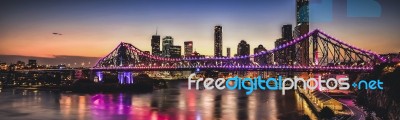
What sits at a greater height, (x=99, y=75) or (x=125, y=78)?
(x=99, y=75)

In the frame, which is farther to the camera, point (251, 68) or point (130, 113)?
point (251, 68)

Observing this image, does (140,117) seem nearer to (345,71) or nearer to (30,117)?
(30,117)

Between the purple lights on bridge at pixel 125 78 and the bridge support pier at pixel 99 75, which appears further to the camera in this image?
the bridge support pier at pixel 99 75

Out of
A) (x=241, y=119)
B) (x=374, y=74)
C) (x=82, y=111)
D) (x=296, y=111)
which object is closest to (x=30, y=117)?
(x=82, y=111)

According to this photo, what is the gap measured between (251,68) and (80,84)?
125ft

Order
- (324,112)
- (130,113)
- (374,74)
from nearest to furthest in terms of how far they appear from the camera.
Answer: (324,112) → (130,113) → (374,74)

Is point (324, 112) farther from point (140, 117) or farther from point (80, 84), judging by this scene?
point (80, 84)

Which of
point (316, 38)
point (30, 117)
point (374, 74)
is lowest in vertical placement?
point (30, 117)

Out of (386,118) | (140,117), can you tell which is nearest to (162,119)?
(140,117)

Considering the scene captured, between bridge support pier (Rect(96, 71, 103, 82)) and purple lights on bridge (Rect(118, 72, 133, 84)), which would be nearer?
purple lights on bridge (Rect(118, 72, 133, 84))

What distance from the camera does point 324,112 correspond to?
3262 centimetres

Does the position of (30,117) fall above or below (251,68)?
below

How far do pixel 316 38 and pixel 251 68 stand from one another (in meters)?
16.1

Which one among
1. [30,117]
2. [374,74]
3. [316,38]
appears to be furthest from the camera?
[316,38]
